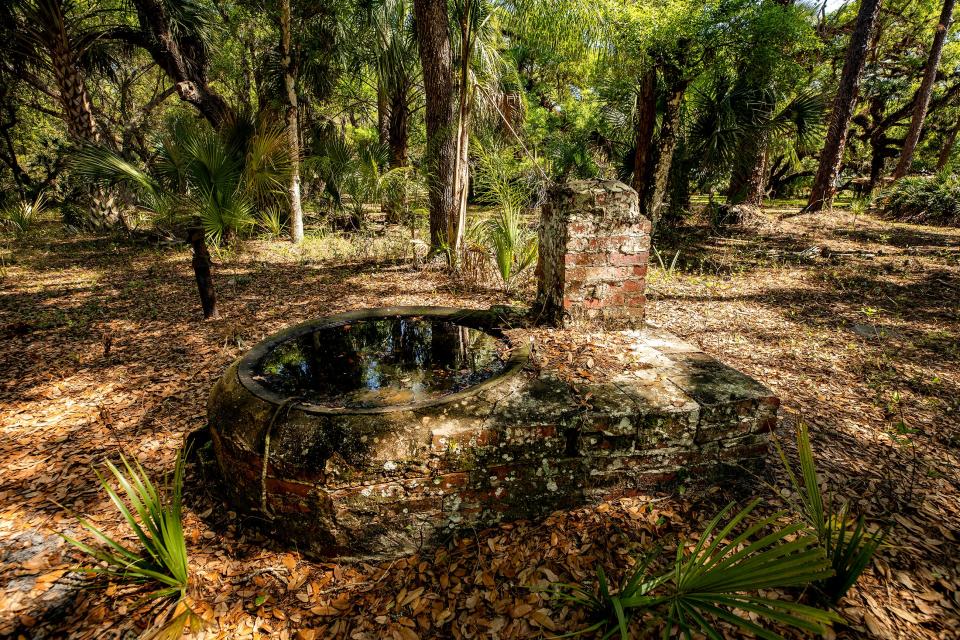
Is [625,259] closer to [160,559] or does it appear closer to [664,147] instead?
[160,559]

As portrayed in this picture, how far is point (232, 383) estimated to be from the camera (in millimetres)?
2191

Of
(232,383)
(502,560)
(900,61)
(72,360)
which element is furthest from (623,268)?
(900,61)

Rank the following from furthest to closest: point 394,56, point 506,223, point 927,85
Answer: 1. point 927,85
2. point 394,56
3. point 506,223

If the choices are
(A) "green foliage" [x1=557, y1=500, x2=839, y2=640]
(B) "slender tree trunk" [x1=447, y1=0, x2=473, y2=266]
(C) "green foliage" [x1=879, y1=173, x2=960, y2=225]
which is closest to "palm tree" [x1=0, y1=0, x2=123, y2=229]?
(B) "slender tree trunk" [x1=447, y1=0, x2=473, y2=266]

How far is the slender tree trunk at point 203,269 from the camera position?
148 inches

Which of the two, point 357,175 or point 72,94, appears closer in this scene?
point 72,94

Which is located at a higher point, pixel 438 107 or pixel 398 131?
pixel 398 131

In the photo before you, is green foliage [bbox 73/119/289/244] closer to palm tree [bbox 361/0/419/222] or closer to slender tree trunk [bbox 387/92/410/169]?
palm tree [bbox 361/0/419/222]

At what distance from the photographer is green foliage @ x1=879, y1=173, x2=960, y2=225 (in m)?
9.09

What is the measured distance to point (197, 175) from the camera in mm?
3389

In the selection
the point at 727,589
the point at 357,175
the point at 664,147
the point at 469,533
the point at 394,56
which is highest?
the point at 394,56

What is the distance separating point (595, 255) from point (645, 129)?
5898 millimetres

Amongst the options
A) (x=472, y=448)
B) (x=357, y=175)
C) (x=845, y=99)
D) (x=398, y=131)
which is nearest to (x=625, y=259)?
(x=472, y=448)

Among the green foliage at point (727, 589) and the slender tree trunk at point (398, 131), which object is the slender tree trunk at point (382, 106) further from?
the green foliage at point (727, 589)
